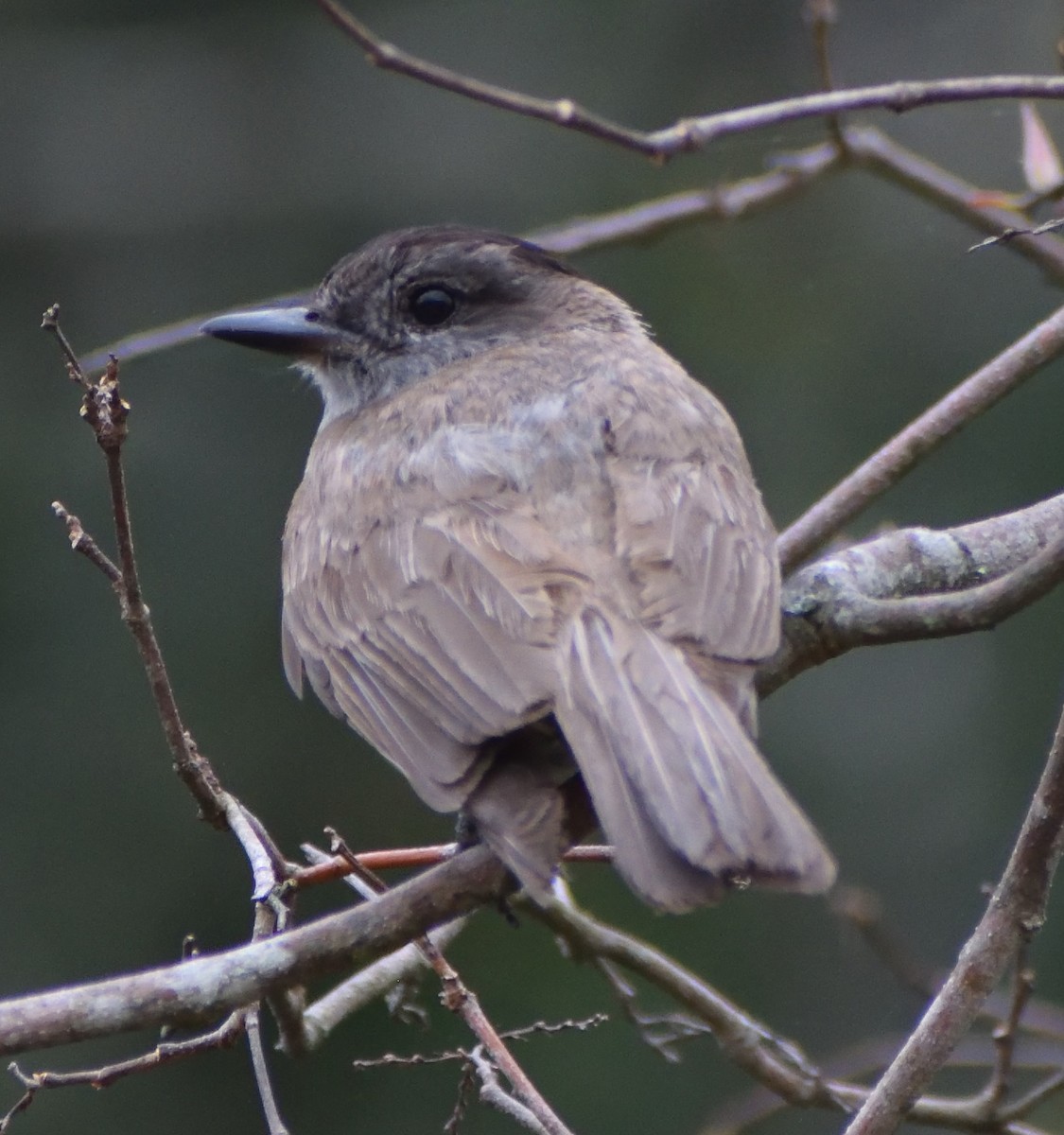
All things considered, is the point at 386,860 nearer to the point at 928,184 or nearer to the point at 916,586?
the point at 916,586

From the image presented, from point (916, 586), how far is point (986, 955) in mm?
874

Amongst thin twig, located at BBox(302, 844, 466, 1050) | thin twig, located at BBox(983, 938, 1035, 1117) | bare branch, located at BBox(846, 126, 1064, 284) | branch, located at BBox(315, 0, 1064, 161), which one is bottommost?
thin twig, located at BBox(983, 938, 1035, 1117)

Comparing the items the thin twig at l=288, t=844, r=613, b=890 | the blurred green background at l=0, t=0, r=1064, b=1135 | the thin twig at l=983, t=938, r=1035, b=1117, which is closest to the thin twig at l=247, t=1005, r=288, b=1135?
the thin twig at l=288, t=844, r=613, b=890

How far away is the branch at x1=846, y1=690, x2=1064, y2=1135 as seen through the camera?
98.4 inches

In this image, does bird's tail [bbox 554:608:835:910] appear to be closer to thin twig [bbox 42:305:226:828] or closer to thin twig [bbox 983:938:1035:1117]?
thin twig [bbox 42:305:226:828]

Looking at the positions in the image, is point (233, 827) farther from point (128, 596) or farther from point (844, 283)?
point (844, 283)

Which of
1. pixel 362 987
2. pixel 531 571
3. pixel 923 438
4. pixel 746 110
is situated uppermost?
pixel 746 110

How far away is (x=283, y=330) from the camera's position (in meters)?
4.05

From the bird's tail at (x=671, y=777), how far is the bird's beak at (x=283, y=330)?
4.80 feet

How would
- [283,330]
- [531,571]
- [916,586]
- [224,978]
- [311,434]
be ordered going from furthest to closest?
1. [311,434]
2. [283,330]
3. [916,586]
4. [531,571]
5. [224,978]

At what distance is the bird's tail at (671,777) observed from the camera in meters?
2.33

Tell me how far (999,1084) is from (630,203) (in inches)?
191

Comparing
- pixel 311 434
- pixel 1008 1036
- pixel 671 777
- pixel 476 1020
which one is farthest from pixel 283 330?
pixel 311 434

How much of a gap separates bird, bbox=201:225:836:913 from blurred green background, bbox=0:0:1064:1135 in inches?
82.5
